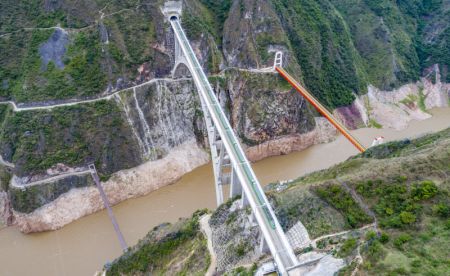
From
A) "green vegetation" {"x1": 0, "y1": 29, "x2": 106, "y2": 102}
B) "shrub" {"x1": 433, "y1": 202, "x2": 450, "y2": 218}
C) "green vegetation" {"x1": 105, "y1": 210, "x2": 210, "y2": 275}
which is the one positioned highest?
"green vegetation" {"x1": 0, "y1": 29, "x2": 106, "y2": 102}

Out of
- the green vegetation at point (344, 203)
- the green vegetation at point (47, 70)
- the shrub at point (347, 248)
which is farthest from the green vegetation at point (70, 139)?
the shrub at point (347, 248)

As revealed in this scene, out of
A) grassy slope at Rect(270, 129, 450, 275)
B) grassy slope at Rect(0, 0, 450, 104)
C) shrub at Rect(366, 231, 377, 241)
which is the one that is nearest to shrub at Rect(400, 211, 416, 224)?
grassy slope at Rect(270, 129, 450, 275)

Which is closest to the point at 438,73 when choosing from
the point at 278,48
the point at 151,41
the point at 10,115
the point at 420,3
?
the point at 420,3

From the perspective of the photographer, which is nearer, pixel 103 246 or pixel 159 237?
pixel 159 237

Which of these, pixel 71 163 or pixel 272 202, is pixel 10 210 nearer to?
pixel 71 163

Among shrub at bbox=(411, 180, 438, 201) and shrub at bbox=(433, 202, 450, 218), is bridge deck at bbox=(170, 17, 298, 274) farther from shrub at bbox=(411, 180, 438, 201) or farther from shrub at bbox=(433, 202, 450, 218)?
shrub at bbox=(433, 202, 450, 218)

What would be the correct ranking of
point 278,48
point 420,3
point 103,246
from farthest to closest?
point 420,3
point 278,48
point 103,246

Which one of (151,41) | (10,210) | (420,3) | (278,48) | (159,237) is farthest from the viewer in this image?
(420,3)

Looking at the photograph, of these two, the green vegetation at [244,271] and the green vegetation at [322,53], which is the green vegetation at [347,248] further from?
the green vegetation at [322,53]
